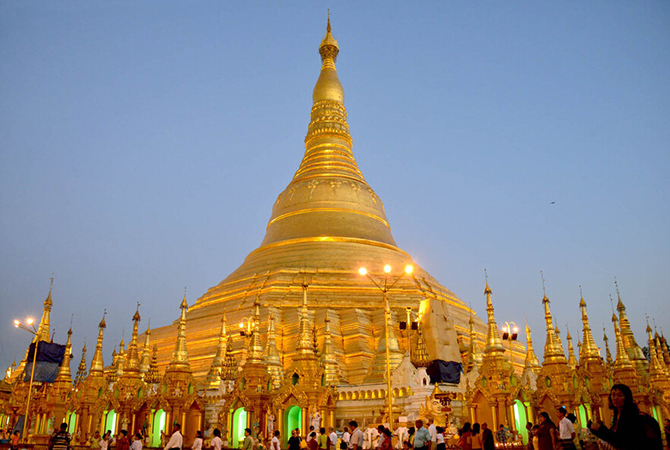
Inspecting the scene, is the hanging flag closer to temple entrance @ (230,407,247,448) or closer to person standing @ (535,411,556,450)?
temple entrance @ (230,407,247,448)

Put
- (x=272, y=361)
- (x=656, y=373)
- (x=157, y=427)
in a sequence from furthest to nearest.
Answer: (x=656, y=373) → (x=272, y=361) → (x=157, y=427)

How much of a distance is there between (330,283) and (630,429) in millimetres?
28368

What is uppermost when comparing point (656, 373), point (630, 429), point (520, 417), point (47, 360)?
point (47, 360)

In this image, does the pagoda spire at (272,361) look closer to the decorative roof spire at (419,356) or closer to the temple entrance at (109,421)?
the decorative roof spire at (419,356)

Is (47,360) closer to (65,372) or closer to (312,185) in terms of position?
(65,372)

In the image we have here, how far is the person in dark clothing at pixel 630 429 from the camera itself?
4602 mm

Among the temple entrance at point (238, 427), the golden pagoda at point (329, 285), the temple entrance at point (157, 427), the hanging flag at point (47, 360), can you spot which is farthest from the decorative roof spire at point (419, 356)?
the hanging flag at point (47, 360)

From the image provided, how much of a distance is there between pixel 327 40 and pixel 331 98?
7627 millimetres

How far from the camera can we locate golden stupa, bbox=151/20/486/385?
28.6m

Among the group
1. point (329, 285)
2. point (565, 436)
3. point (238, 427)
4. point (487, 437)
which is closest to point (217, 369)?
point (238, 427)

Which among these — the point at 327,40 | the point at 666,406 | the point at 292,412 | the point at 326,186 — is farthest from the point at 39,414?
the point at 327,40

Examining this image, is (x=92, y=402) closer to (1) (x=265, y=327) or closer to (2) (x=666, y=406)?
(1) (x=265, y=327)

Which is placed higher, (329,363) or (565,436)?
(329,363)

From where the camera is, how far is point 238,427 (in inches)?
774
